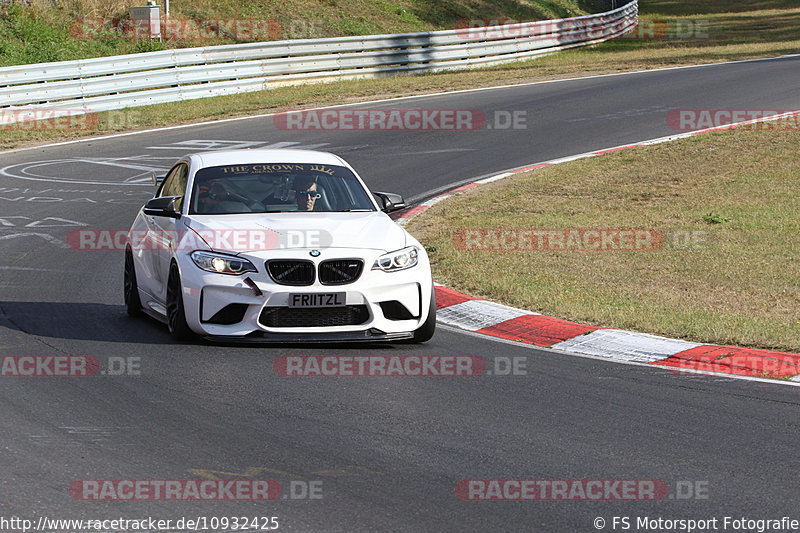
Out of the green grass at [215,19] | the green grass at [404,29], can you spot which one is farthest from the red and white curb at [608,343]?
the green grass at [215,19]

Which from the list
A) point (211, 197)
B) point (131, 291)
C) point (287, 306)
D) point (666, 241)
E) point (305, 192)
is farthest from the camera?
point (666, 241)

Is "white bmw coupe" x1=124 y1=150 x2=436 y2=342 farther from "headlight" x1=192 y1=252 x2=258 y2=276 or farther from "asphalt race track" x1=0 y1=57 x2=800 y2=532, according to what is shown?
"asphalt race track" x1=0 y1=57 x2=800 y2=532

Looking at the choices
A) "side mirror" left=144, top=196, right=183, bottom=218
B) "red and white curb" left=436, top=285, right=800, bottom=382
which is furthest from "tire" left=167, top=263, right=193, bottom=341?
"red and white curb" left=436, top=285, right=800, bottom=382

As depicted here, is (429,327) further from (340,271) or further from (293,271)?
(293,271)

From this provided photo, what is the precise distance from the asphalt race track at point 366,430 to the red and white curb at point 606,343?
28cm

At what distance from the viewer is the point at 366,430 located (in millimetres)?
6574

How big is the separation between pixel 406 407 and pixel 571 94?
2052 cm

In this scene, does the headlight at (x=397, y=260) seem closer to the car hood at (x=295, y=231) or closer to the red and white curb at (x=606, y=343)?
the car hood at (x=295, y=231)

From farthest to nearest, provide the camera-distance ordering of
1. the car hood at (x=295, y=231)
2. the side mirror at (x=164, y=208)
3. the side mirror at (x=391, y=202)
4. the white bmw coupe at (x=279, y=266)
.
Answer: the side mirror at (x=391, y=202) < the side mirror at (x=164, y=208) < the car hood at (x=295, y=231) < the white bmw coupe at (x=279, y=266)

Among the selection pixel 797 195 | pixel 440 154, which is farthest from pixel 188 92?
pixel 797 195

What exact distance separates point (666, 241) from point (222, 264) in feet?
21.8

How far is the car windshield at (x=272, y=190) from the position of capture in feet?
30.9

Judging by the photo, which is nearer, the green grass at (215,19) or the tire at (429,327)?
the tire at (429,327)

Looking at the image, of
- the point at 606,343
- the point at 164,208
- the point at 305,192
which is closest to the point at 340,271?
the point at 305,192
